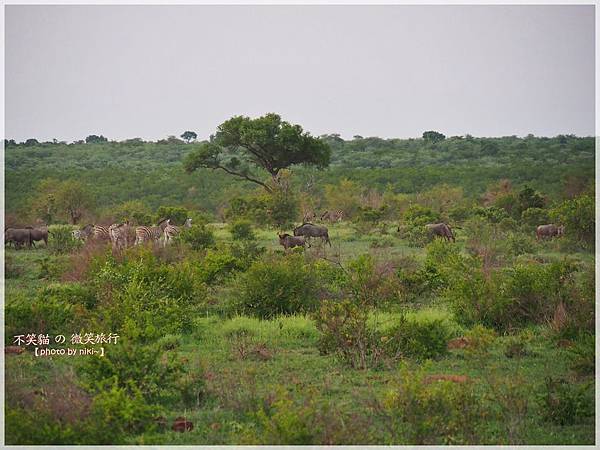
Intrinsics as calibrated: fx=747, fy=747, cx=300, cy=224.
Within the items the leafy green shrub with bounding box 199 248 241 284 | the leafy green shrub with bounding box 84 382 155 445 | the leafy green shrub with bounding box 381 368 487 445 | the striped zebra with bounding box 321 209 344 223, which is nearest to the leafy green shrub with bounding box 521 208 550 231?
the striped zebra with bounding box 321 209 344 223

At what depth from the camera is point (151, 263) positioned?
11320mm

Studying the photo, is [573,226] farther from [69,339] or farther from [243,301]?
[69,339]

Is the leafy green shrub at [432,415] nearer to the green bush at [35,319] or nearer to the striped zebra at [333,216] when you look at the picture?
the green bush at [35,319]

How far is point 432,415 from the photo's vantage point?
584cm

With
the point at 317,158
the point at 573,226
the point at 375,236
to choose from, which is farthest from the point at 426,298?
the point at 317,158

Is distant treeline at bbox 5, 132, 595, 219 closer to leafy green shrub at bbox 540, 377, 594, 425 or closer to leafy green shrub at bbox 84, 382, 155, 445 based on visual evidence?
leafy green shrub at bbox 540, 377, 594, 425

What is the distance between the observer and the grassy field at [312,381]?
19.0ft

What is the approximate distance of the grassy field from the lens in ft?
19.0

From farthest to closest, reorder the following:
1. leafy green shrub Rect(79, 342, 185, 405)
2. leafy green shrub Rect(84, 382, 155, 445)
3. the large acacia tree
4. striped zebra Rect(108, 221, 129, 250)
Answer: the large acacia tree < striped zebra Rect(108, 221, 129, 250) < leafy green shrub Rect(79, 342, 185, 405) < leafy green shrub Rect(84, 382, 155, 445)

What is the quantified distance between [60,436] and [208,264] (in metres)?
7.18

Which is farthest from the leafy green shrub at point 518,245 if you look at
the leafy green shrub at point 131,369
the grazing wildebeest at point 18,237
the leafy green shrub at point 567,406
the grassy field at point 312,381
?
the grazing wildebeest at point 18,237

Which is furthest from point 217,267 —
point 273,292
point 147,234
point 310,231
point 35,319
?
point 310,231

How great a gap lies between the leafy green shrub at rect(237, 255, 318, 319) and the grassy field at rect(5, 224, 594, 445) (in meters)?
0.32

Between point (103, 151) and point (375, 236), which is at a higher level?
point (103, 151)
